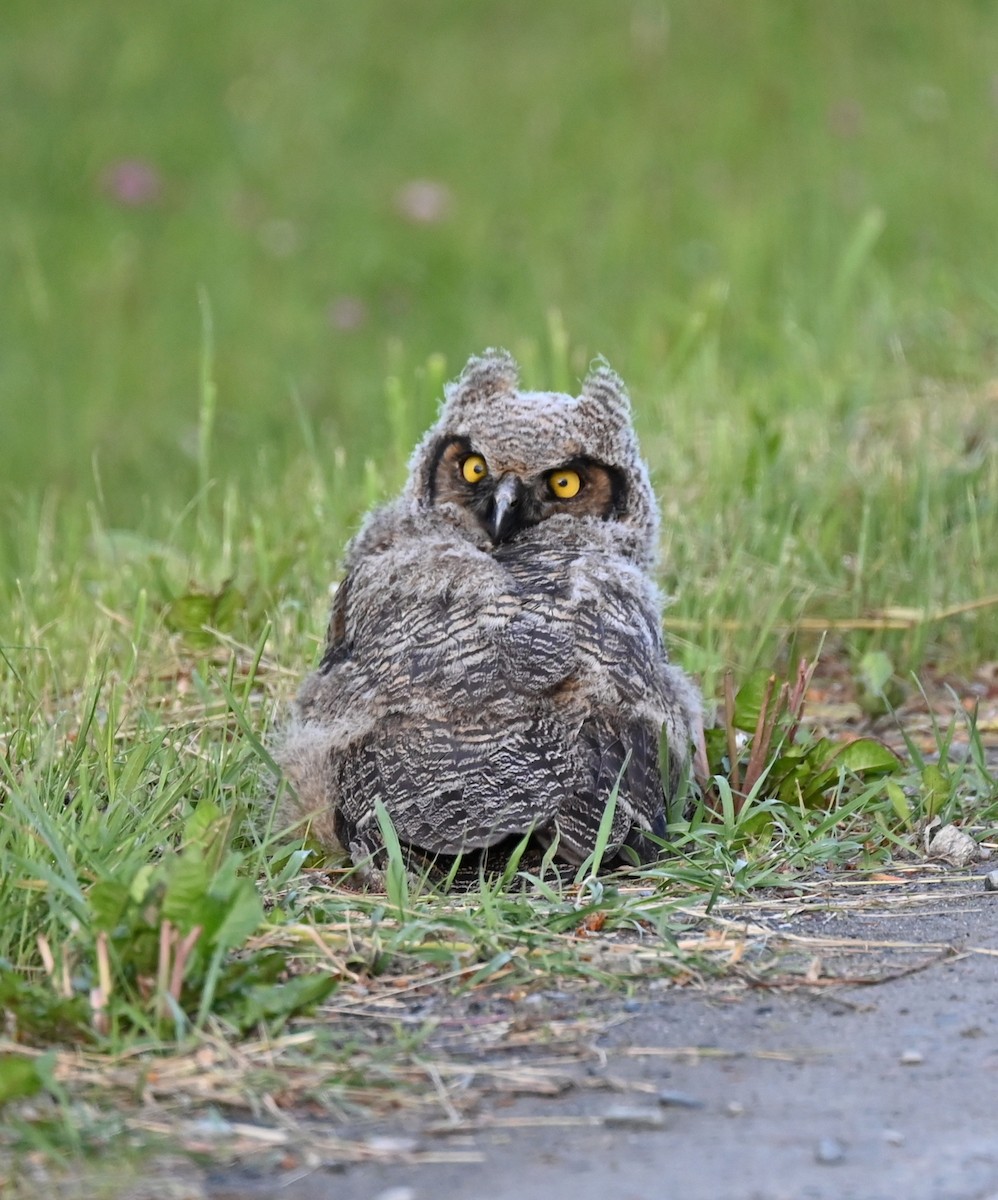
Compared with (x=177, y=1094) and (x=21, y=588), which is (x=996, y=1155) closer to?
(x=177, y=1094)

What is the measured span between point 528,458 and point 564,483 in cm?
15

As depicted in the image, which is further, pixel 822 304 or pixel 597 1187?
pixel 822 304

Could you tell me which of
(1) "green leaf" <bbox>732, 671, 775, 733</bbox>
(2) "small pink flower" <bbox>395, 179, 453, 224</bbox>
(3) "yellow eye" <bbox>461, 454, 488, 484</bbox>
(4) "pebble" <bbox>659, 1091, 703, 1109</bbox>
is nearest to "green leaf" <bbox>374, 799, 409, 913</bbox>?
(4) "pebble" <bbox>659, 1091, 703, 1109</bbox>

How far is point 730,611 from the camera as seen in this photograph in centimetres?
562

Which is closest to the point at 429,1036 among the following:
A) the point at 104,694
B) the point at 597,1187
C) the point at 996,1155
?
the point at 597,1187

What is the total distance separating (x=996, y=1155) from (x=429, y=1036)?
921 millimetres

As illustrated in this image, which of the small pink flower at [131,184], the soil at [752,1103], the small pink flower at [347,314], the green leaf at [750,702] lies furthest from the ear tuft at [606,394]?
the small pink flower at [131,184]

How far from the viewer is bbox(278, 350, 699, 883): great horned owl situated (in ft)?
12.1

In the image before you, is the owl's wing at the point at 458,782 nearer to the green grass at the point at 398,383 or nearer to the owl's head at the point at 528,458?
the green grass at the point at 398,383

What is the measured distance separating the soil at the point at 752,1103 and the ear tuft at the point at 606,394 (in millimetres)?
1620

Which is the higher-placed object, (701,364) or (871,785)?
(701,364)

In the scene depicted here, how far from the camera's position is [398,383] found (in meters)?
6.06

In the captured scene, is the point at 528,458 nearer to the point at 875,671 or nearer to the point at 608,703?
the point at 608,703

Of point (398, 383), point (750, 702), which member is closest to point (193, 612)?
point (398, 383)
